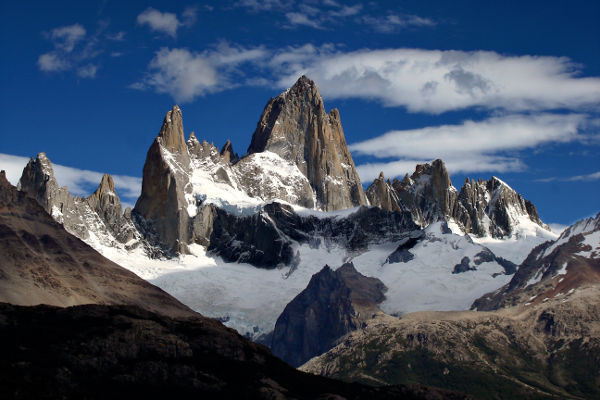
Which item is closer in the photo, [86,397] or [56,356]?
[86,397]

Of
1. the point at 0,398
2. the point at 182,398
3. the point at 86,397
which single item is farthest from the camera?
the point at 182,398

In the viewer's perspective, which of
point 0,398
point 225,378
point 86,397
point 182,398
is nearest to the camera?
point 0,398

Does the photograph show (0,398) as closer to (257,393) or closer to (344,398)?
(257,393)

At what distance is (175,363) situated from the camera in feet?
642

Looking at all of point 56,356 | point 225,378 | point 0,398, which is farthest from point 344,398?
point 0,398

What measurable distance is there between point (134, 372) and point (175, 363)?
9350 millimetres

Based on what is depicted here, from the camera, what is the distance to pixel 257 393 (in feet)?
619

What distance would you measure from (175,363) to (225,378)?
8.44 meters

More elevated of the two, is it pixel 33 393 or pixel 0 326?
pixel 0 326

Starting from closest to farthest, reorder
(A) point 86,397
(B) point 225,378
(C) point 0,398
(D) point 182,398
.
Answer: (C) point 0,398 → (A) point 86,397 → (D) point 182,398 → (B) point 225,378

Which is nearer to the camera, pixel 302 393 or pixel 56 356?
pixel 56 356

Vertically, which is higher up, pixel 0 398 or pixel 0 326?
pixel 0 326

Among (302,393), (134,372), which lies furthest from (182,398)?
(302,393)

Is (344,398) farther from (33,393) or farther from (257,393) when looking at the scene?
(33,393)
